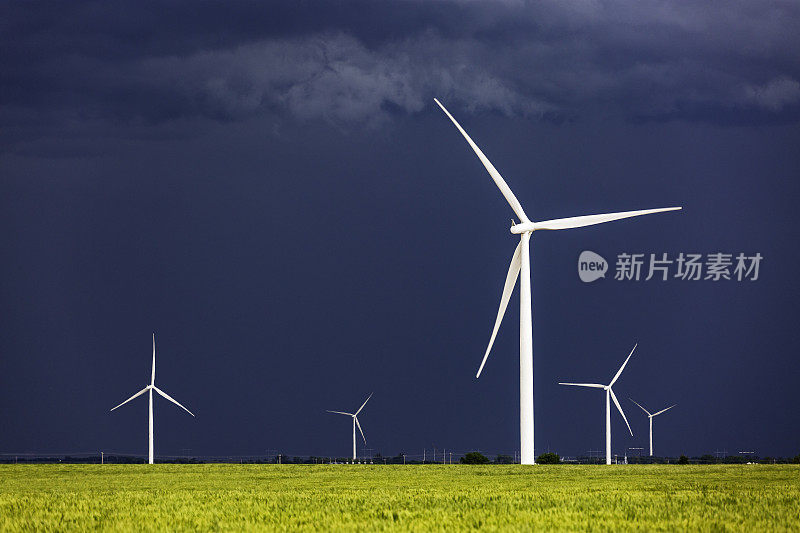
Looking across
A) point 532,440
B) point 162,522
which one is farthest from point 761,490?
point 532,440

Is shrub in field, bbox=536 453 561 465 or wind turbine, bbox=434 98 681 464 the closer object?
wind turbine, bbox=434 98 681 464

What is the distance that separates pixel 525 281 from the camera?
75062 mm

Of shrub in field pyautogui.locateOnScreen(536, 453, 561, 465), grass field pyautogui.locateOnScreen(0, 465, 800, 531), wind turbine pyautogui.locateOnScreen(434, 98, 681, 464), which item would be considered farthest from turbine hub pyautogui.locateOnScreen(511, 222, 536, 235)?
grass field pyautogui.locateOnScreen(0, 465, 800, 531)

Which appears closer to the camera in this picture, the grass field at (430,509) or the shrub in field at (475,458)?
the grass field at (430,509)

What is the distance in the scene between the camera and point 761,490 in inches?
1359

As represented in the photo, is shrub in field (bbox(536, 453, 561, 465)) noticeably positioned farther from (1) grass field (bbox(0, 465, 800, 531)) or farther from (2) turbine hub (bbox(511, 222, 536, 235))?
(1) grass field (bbox(0, 465, 800, 531))

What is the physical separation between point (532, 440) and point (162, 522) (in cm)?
4997

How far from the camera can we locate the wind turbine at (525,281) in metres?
72.1

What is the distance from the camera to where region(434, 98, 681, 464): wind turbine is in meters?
72.1

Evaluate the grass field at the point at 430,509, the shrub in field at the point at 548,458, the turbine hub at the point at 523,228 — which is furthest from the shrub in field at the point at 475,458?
the grass field at the point at 430,509

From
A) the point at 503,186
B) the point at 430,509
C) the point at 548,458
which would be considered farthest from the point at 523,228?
the point at 430,509

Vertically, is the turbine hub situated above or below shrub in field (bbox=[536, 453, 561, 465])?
above

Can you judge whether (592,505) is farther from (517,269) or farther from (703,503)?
(517,269)

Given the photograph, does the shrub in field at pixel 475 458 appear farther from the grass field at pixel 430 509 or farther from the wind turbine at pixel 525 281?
the grass field at pixel 430 509
